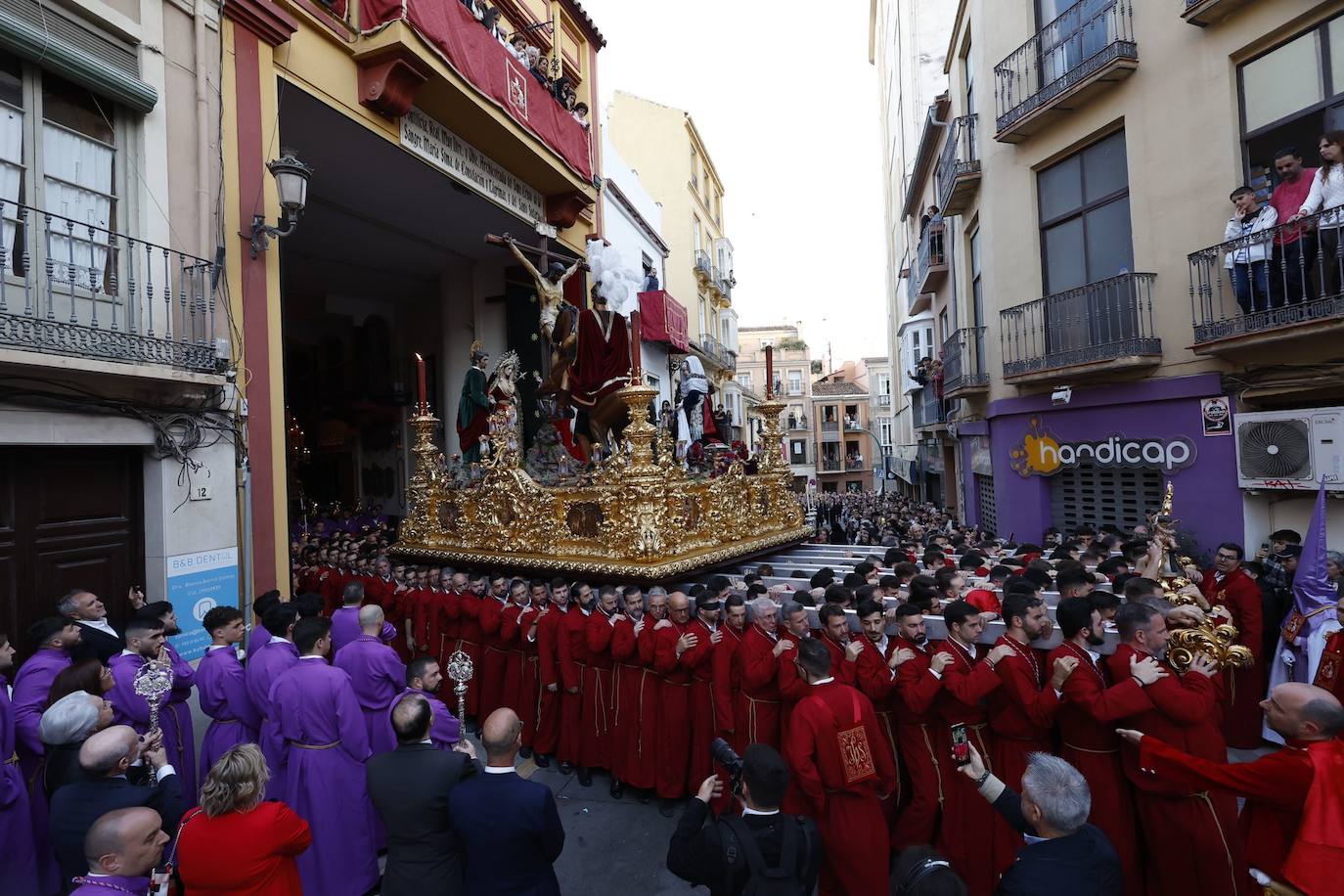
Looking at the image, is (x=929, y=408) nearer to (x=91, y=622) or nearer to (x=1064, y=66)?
(x=1064, y=66)

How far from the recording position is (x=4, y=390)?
512cm

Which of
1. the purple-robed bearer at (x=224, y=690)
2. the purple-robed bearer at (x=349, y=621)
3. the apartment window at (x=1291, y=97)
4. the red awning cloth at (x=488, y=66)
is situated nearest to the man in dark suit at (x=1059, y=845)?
the purple-robed bearer at (x=224, y=690)

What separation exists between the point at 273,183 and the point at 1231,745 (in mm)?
11456

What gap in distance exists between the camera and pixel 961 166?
13023mm

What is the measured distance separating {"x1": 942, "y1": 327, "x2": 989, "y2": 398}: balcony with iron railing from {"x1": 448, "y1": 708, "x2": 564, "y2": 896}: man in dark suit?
39.2ft

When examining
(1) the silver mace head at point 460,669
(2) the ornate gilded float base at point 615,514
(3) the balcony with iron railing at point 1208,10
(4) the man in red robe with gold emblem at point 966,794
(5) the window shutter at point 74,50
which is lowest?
(4) the man in red robe with gold emblem at point 966,794

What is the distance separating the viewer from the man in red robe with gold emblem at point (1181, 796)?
368 cm

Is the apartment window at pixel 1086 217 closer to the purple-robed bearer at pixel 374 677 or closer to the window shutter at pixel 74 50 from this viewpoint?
the purple-robed bearer at pixel 374 677

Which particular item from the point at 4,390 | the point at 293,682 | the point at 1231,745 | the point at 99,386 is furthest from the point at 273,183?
the point at 1231,745

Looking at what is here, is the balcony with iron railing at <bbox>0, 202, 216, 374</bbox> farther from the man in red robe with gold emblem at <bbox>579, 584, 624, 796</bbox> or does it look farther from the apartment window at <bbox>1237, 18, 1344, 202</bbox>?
the apartment window at <bbox>1237, 18, 1344, 202</bbox>

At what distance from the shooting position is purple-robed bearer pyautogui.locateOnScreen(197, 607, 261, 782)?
4.90 metres

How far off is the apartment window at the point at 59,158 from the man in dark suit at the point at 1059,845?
24.1 ft

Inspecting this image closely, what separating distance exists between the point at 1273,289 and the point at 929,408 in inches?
498

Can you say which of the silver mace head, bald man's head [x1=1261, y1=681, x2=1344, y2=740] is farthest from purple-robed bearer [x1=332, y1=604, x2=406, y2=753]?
bald man's head [x1=1261, y1=681, x2=1344, y2=740]
